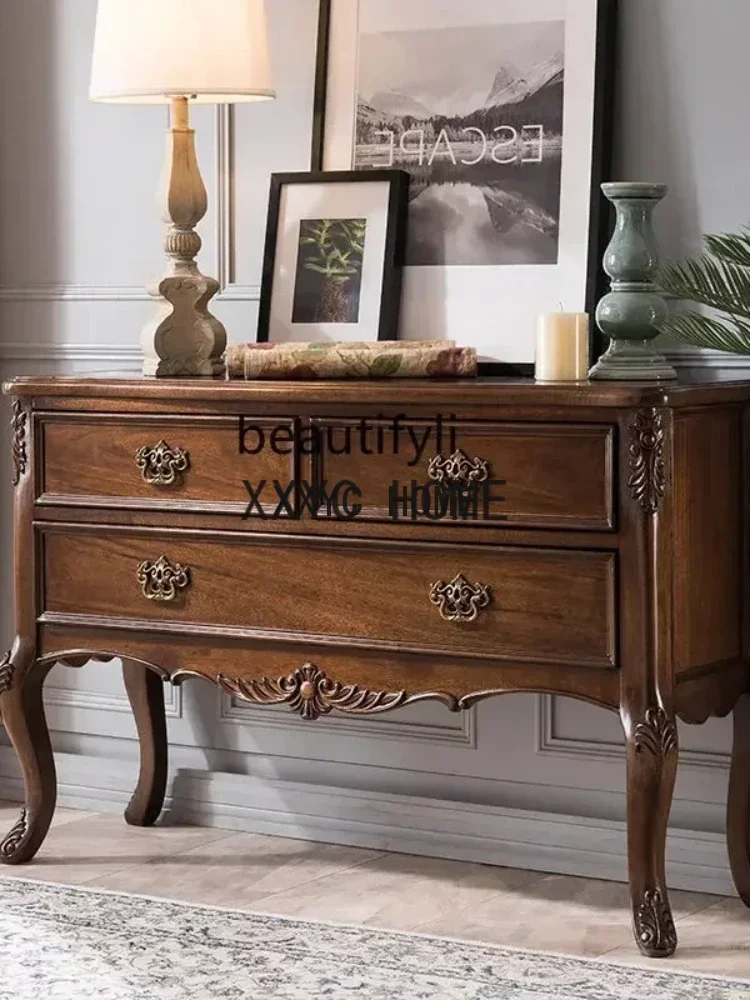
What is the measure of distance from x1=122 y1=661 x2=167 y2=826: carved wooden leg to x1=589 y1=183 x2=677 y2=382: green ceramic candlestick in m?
1.20

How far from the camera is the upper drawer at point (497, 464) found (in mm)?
2492

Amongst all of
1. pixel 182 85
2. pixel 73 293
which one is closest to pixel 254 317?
pixel 73 293

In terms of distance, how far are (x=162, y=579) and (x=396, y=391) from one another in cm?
55

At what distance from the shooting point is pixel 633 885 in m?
2.54

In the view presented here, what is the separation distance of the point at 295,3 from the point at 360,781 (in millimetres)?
1502

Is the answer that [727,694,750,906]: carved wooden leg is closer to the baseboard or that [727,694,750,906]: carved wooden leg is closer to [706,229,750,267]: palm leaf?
the baseboard

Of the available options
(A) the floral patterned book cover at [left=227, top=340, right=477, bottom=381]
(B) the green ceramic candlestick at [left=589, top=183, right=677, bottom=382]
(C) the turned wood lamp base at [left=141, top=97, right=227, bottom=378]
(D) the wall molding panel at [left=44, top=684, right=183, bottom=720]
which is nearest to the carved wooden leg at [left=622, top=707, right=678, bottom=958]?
(B) the green ceramic candlestick at [left=589, top=183, right=677, bottom=382]

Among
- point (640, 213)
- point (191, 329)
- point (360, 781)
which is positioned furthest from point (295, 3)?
point (360, 781)

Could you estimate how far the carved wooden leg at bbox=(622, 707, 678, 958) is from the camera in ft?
8.16

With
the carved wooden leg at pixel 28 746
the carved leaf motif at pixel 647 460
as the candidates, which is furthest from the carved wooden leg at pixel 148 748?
the carved leaf motif at pixel 647 460

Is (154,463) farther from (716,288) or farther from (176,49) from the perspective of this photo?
(716,288)

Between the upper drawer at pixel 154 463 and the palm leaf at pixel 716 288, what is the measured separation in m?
0.65

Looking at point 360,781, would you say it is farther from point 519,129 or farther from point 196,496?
point 519,129

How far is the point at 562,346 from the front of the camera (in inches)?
104
